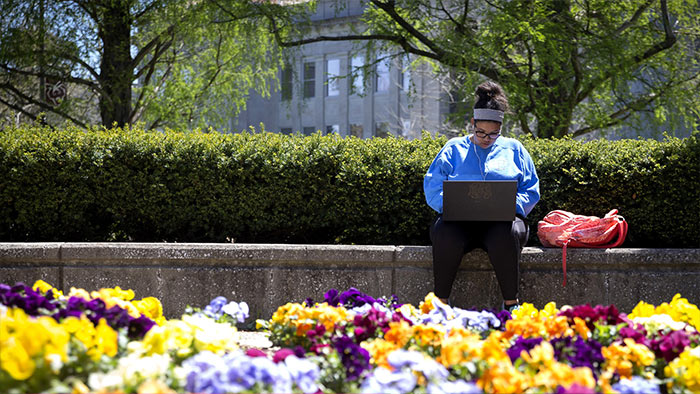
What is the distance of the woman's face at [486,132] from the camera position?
5.42 meters

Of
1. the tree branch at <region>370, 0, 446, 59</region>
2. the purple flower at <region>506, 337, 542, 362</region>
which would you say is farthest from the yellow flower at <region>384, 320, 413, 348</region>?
the tree branch at <region>370, 0, 446, 59</region>

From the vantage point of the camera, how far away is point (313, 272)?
5777 mm

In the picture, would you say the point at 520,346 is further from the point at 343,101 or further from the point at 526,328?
the point at 343,101

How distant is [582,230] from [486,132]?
1.04 m

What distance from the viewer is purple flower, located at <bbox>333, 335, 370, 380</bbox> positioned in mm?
2832

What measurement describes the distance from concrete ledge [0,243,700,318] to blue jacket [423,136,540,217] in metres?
0.47

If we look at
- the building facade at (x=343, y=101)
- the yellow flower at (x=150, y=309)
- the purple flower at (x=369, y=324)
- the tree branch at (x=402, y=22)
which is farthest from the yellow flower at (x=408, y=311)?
the building facade at (x=343, y=101)

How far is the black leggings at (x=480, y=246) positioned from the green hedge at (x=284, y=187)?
0.93m

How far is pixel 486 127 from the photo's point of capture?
17.8ft

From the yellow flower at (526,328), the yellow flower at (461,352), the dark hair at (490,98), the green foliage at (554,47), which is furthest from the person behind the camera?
the green foliage at (554,47)

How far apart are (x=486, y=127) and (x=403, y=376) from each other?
3287mm

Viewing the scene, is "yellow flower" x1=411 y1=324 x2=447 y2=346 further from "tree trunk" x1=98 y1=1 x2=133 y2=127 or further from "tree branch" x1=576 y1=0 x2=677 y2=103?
"tree trunk" x1=98 y1=1 x2=133 y2=127

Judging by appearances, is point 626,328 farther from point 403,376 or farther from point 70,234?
point 70,234

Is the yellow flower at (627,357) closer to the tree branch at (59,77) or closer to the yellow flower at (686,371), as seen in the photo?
the yellow flower at (686,371)
